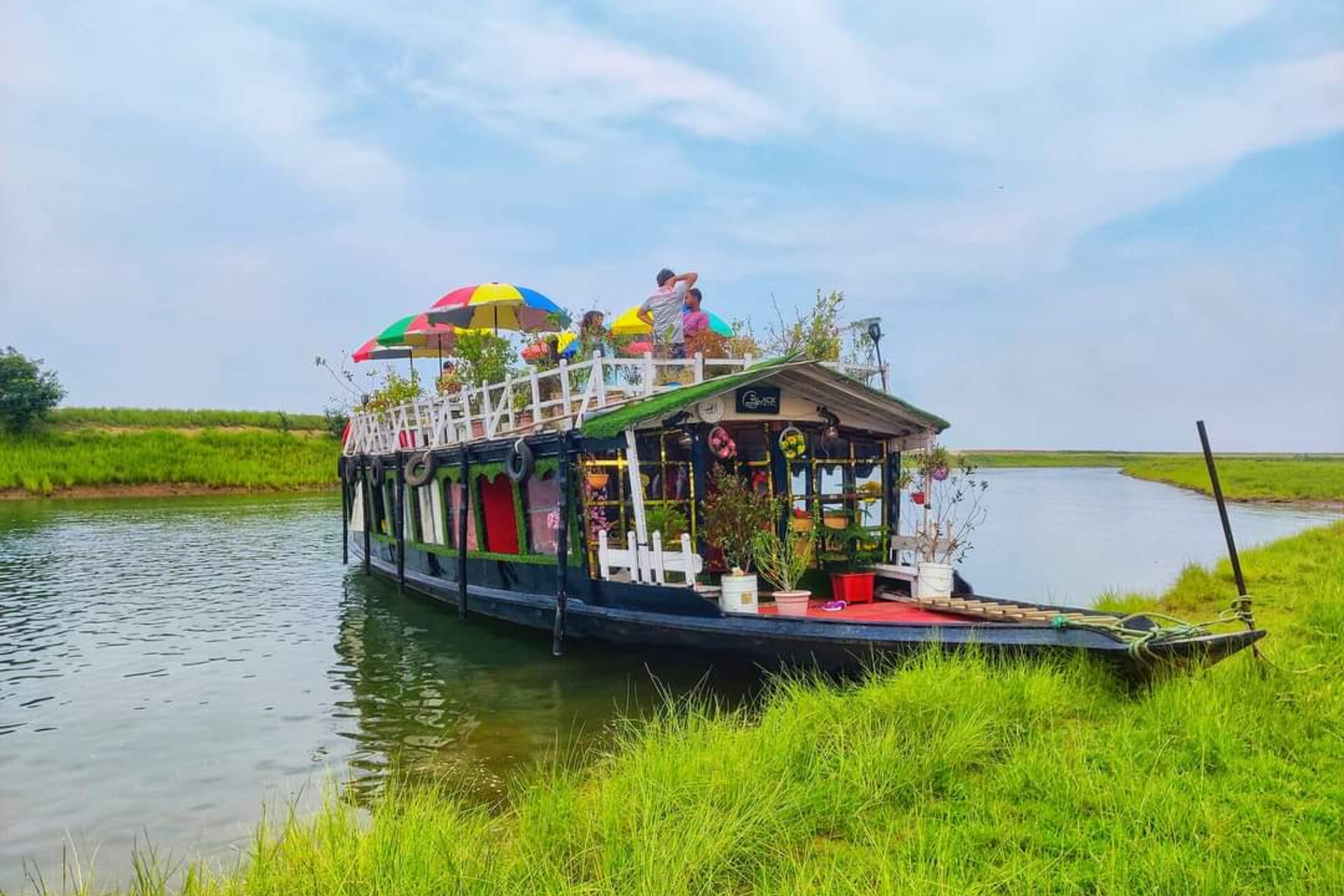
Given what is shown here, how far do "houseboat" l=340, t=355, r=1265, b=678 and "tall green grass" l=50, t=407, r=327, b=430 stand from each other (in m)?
45.1

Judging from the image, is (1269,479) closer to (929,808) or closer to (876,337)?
(876,337)

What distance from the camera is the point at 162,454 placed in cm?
4481

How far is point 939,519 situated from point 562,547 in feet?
14.0

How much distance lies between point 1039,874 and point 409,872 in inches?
105

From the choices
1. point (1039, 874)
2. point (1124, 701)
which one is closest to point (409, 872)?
point (1039, 874)

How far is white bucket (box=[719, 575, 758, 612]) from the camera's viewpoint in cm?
897

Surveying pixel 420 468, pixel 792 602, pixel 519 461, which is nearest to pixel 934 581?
pixel 792 602

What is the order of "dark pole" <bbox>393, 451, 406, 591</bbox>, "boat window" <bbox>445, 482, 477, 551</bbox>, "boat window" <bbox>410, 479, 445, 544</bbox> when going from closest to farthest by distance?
"boat window" <bbox>445, 482, 477, 551</bbox> < "boat window" <bbox>410, 479, 445, 544</bbox> < "dark pole" <bbox>393, 451, 406, 591</bbox>

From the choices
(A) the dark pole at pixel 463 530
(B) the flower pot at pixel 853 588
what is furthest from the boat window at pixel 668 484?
(A) the dark pole at pixel 463 530

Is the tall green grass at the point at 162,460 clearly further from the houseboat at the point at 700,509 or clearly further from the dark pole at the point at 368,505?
the houseboat at the point at 700,509

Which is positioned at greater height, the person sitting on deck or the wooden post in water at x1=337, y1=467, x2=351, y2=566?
the person sitting on deck

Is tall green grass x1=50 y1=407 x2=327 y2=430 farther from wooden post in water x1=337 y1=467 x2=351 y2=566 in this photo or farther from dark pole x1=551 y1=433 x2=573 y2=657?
dark pole x1=551 y1=433 x2=573 y2=657

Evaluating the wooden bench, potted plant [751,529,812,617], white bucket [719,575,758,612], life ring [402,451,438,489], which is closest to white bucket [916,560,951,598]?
potted plant [751,529,812,617]

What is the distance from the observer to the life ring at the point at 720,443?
9.74 m
